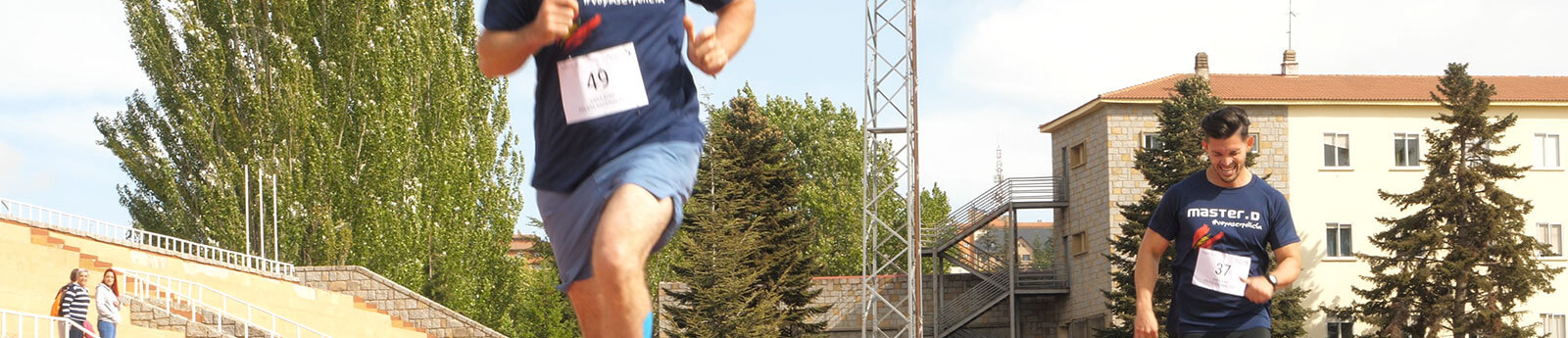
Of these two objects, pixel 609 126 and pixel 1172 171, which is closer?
pixel 609 126

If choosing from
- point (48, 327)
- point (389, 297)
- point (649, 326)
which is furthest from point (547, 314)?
point (649, 326)

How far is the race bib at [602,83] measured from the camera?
424 centimetres

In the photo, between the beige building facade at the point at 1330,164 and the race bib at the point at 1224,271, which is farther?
the beige building facade at the point at 1330,164

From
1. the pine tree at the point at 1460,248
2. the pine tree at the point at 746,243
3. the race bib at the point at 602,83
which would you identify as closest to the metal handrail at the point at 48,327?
the race bib at the point at 602,83

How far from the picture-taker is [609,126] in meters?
4.23

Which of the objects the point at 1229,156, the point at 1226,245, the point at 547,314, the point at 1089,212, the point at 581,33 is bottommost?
the point at 547,314

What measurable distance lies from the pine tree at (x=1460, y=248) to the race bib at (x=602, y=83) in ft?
147

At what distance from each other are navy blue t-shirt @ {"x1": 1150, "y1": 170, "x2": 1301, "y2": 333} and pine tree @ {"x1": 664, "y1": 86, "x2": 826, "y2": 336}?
3871 cm

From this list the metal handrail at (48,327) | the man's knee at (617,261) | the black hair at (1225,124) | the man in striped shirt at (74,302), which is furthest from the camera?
the man in striped shirt at (74,302)

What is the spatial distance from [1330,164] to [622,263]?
5407 centimetres

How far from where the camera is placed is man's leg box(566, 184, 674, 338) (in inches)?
158

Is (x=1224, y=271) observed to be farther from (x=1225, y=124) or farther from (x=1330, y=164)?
(x=1330, y=164)

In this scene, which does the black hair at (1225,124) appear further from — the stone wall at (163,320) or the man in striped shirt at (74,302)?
the stone wall at (163,320)

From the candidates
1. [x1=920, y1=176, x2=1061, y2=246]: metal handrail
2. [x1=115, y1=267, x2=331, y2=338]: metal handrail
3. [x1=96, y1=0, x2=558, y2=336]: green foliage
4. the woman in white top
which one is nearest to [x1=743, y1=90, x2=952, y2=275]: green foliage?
[x1=920, y1=176, x2=1061, y2=246]: metal handrail
